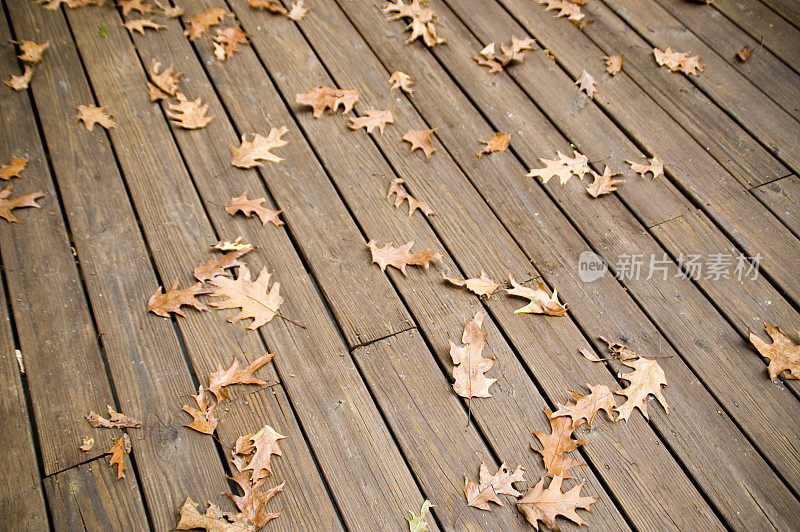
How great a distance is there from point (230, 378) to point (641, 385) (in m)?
1.26

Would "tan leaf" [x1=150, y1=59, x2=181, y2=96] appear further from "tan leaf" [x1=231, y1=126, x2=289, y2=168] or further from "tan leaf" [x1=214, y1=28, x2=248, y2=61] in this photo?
"tan leaf" [x1=231, y1=126, x2=289, y2=168]

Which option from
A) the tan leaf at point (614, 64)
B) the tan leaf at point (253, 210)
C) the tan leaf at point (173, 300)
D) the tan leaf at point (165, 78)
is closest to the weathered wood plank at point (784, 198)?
the tan leaf at point (614, 64)

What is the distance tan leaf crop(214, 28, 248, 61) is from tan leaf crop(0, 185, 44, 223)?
40.3 inches

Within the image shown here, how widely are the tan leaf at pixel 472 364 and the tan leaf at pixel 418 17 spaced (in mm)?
1489

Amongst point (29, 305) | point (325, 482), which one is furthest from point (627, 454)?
point (29, 305)

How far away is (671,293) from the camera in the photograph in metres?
2.26

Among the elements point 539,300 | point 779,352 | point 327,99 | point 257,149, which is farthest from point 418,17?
point 779,352

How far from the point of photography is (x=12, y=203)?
2254 mm

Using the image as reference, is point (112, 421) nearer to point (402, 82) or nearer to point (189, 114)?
point (189, 114)

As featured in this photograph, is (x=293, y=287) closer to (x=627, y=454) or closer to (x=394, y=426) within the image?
(x=394, y=426)

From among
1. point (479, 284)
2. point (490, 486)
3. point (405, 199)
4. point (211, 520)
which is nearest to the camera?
point (211, 520)

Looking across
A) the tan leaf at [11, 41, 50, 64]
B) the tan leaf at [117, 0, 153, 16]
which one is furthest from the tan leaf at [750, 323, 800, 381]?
the tan leaf at [11, 41, 50, 64]

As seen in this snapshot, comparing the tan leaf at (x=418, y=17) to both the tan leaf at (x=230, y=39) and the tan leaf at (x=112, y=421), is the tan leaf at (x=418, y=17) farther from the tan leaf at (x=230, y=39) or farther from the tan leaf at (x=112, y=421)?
the tan leaf at (x=112, y=421)

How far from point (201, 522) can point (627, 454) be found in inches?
47.1
